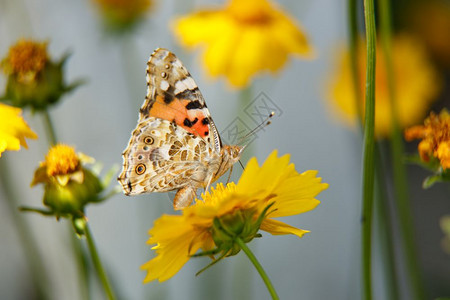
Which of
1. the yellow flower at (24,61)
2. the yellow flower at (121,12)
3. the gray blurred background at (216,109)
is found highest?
the yellow flower at (121,12)

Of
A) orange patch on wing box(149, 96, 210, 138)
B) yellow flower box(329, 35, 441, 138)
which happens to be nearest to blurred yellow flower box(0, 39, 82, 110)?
orange patch on wing box(149, 96, 210, 138)

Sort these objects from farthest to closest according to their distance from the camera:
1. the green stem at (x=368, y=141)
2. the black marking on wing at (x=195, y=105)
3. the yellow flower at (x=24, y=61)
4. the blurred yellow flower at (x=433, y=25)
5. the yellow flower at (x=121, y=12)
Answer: the blurred yellow flower at (x=433, y=25) → the yellow flower at (x=121, y=12) → the yellow flower at (x=24, y=61) → the black marking on wing at (x=195, y=105) → the green stem at (x=368, y=141)

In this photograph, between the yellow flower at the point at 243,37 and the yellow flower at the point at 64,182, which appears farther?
the yellow flower at the point at 243,37

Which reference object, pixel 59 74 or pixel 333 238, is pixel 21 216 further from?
pixel 333 238

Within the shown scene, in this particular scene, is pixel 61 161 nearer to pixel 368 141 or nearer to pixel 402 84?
pixel 368 141

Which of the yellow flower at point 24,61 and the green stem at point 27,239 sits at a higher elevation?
the yellow flower at point 24,61

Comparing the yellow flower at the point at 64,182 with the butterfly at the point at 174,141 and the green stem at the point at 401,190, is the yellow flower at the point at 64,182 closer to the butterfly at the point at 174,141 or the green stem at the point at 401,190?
the butterfly at the point at 174,141

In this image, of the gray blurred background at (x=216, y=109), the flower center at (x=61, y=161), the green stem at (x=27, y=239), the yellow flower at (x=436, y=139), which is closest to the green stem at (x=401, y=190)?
Result: the yellow flower at (x=436, y=139)
